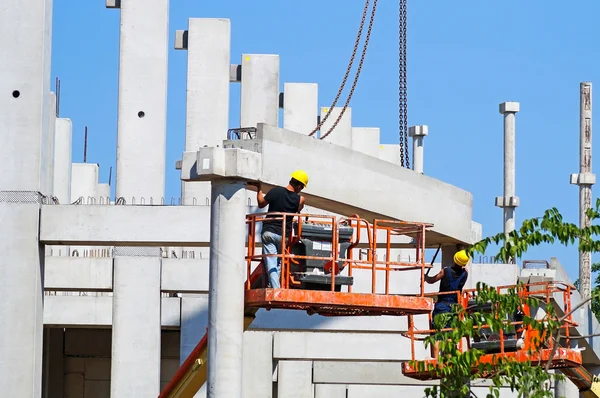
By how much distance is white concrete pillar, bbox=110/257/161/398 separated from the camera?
2639 centimetres

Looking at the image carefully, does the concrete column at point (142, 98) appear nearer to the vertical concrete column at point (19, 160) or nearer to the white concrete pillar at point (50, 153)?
the white concrete pillar at point (50, 153)

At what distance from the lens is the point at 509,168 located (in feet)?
132

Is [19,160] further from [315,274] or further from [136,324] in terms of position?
[136,324]

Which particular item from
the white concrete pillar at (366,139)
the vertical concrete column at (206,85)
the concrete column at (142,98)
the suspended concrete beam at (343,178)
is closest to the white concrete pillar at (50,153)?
the concrete column at (142,98)

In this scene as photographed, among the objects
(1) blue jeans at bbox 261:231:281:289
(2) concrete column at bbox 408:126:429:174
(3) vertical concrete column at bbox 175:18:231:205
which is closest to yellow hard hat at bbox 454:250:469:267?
(1) blue jeans at bbox 261:231:281:289

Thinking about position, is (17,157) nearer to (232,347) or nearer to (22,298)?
(22,298)

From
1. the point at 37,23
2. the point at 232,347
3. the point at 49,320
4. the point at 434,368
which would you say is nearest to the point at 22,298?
the point at 37,23

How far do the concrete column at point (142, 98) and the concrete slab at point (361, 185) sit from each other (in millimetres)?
8436

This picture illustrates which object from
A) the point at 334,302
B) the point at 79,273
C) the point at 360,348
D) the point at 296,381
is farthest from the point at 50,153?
the point at 296,381

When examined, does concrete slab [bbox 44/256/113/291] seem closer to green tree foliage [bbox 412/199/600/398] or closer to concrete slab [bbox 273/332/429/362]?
concrete slab [bbox 273/332/429/362]

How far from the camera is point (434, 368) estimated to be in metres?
16.8

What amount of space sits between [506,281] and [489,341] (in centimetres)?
878

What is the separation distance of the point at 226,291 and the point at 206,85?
1458 centimetres

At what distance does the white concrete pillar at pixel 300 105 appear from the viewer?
38844 mm
